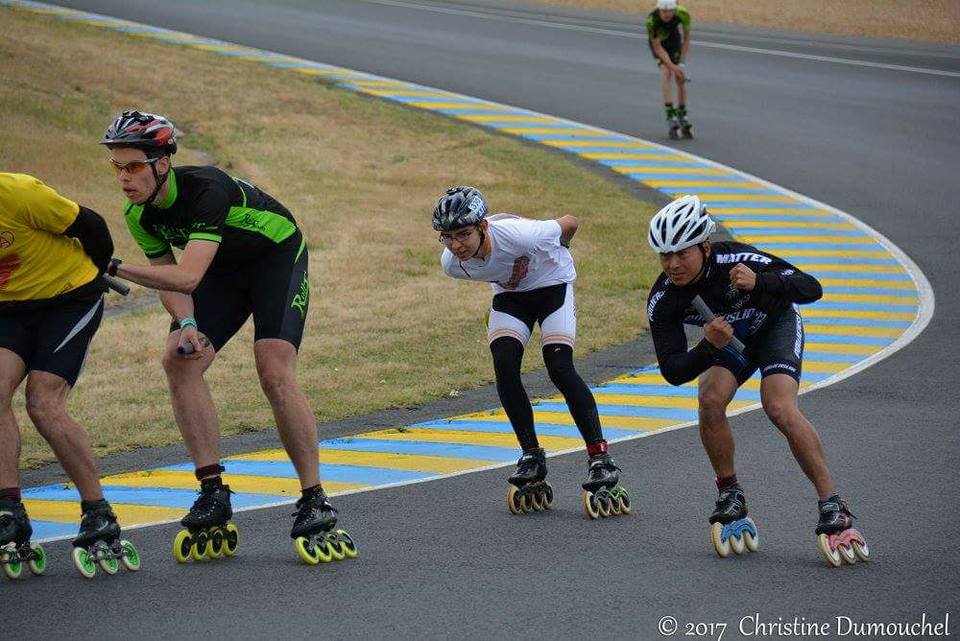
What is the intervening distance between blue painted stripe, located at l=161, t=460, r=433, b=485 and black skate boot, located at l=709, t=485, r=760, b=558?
2590mm

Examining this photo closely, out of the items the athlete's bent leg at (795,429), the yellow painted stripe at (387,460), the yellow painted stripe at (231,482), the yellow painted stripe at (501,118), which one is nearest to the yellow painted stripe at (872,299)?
the yellow painted stripe at (387,460)

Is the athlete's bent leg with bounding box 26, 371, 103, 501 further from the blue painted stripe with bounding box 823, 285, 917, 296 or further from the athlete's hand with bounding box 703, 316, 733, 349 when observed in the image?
the blue painted stripe with bounding box 823, 285, 917, 296

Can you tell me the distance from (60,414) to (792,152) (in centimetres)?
1759

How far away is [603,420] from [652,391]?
1.13 meters

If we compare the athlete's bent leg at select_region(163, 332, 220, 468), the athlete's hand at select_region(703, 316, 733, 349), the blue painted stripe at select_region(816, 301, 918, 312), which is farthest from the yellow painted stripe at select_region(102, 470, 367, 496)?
the blue painted stripe at select_region(816, 301, 918, 312)

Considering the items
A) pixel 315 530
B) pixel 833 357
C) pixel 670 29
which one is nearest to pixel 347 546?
pixel 315 530

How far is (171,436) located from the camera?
11078 millimetres

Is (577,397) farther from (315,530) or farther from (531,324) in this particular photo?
(315,530)

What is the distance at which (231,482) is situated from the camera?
32.0ft

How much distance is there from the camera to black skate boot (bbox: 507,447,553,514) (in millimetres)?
8789

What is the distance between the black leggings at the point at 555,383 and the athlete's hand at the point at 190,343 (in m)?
1.97

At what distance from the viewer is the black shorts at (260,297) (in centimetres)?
769

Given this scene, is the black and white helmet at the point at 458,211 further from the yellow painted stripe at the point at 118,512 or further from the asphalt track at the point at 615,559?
the yellow painted stripe at the point at 118,512

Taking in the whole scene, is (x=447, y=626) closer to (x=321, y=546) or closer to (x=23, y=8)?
(x=321, y=546)
